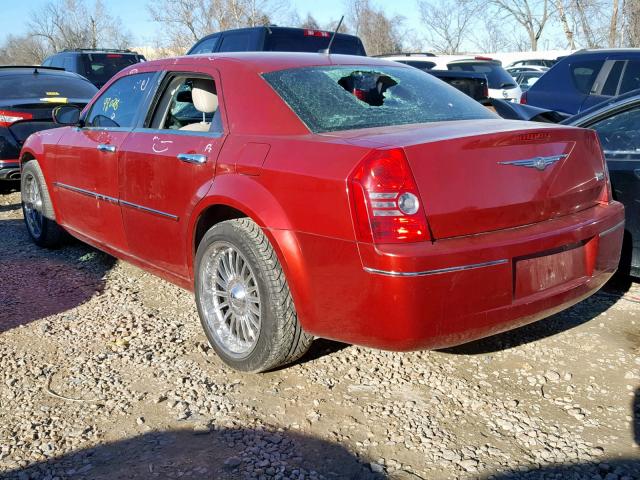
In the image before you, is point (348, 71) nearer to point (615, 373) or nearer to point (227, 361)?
point (227, 361)

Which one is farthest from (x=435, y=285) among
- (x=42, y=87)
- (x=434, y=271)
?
(x=42, y=87)

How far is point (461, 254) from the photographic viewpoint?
2.69 meters

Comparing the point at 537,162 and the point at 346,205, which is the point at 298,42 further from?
the point at 346,205

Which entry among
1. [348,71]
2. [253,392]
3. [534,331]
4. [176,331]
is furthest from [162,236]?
[534,331]

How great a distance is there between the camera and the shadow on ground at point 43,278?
4387 mm

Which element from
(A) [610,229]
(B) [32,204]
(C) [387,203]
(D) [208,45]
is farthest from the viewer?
(D) [208,45]

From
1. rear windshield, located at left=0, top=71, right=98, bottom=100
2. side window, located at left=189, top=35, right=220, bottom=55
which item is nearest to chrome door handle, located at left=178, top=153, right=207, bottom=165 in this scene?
rear windshield, located at left=0, top=71, right=98, bottom=100

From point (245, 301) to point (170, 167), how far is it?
0.93m

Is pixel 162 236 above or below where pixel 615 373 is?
above

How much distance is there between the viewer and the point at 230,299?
11.5ft

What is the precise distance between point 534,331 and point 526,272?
112 cm

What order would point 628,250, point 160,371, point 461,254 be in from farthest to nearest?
point 628,250 → point 160,371 → point 461,254

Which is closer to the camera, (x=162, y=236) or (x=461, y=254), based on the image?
(x=461, y=254)

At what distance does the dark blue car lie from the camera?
26.2ft
